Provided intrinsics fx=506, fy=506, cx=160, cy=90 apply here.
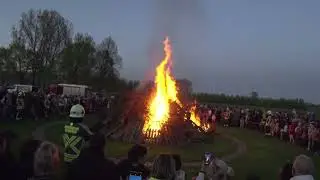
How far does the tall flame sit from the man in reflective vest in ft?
52.9

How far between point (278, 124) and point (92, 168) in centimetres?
2804

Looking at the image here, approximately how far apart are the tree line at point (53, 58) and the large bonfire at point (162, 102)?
36.5 m

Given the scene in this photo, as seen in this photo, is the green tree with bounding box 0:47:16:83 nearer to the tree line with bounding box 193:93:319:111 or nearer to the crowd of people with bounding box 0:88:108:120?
the tree line with bounding box 193:93:319:111

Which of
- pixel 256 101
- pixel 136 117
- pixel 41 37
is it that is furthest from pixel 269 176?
pixel 41 37

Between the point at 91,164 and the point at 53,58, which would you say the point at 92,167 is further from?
the point at 53,58

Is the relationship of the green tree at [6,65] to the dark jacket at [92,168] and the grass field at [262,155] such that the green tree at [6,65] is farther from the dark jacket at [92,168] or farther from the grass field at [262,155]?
the dark jacket at [92,168]

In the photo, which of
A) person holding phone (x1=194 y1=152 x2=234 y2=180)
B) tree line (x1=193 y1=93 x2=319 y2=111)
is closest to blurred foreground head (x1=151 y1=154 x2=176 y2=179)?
person holding phone (x1=194 y1=152 x2=234 y2=180)

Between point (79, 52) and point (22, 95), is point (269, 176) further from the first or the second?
point (79, 52)

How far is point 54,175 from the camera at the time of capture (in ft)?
18.9

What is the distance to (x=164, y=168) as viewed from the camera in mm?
6410

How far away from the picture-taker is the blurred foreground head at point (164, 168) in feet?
21.0

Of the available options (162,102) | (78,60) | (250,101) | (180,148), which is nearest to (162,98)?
(162,102)

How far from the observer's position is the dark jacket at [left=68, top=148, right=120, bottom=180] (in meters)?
6.26

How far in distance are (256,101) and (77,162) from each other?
204 ft
